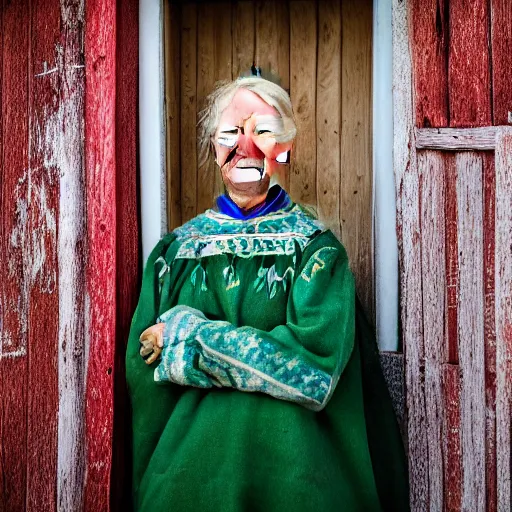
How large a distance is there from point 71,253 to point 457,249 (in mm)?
1561

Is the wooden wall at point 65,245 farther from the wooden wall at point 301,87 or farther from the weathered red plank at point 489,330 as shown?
the weathered red plank at point 489,330

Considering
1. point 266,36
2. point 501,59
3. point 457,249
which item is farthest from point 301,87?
point 457,249

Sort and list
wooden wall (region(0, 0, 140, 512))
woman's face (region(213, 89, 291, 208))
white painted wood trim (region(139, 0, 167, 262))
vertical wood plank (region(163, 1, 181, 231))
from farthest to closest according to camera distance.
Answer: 1. vertical wood plank (region(163, 1, 181, 231))
2. white painted wood trim (region(139, 0, 167, 262))
3. wooden wall (region(0, 0, 140, 512))
4. woman's face (region(213, 89, 291, 208))

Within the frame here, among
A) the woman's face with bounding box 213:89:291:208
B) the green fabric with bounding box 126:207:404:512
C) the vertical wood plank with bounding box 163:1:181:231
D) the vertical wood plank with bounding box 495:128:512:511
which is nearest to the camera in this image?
the green fabric with bounding box 126:207:404:512

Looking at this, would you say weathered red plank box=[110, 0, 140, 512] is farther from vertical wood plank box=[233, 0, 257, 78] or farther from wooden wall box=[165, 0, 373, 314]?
vertical wood plank box=[233, 0, 257, 78]

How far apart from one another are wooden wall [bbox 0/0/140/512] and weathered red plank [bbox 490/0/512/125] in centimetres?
148

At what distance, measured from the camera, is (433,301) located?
3107 mm

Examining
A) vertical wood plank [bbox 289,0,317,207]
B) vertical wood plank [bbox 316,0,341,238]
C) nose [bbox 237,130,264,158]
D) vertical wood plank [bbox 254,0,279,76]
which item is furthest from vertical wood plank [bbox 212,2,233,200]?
nose [bbox 237,130,264,158]

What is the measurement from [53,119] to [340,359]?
156 cm

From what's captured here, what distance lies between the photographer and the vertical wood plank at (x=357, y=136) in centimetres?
367

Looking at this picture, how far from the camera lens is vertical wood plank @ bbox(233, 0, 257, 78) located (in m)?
3.79

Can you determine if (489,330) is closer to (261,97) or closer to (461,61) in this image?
(461,61)

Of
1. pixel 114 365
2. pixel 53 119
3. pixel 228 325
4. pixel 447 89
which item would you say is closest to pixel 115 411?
pixel 114 365

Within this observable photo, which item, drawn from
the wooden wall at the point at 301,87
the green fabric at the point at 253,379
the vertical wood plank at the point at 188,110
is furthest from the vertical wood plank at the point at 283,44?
the green fabric at the point at 253,379
